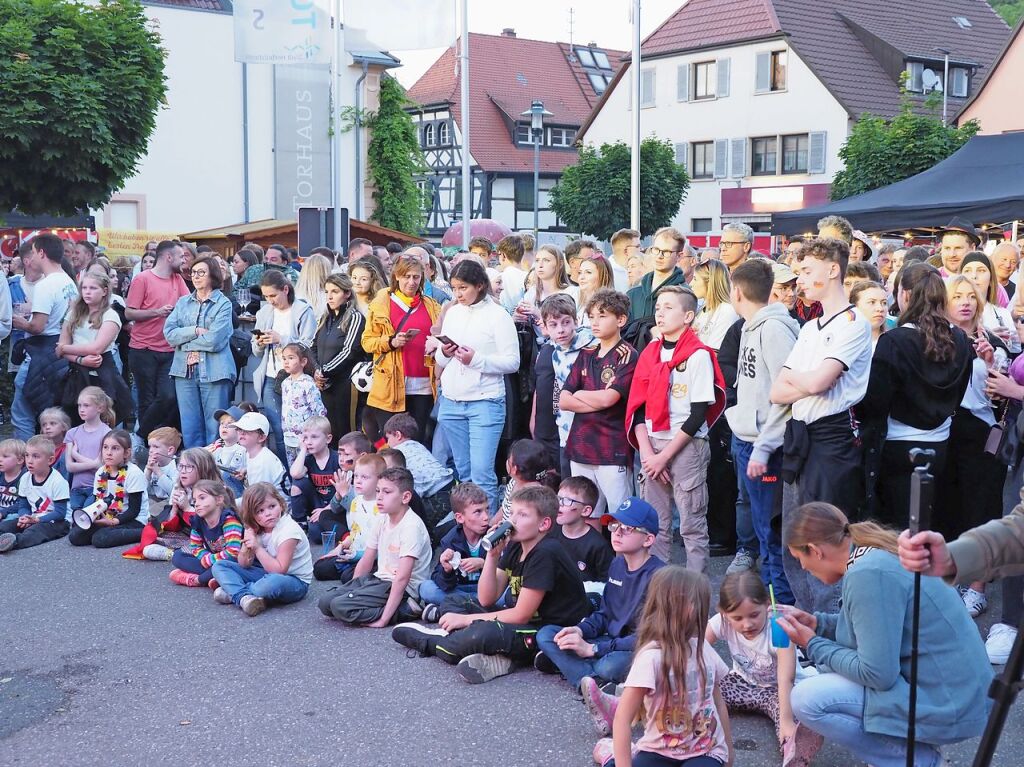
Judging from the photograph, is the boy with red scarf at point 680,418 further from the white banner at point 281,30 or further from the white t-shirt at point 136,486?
the white banner at point 281,30

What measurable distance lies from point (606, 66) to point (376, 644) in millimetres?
64276

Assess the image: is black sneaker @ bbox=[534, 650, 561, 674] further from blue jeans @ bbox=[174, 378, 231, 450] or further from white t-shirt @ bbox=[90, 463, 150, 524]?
blue jeans @ bbox=[174, 378, 231, 450]

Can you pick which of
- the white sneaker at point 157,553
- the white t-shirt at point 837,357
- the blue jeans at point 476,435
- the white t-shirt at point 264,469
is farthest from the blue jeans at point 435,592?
the white t-shirt at point 264,469

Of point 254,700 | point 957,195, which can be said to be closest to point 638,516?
point 254,700

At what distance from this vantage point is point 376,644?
21.1 ft

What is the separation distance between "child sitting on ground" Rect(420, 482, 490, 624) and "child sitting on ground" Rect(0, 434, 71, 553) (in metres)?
3.33

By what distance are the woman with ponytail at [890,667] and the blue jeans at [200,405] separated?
676cm

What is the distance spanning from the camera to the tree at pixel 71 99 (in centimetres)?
1834

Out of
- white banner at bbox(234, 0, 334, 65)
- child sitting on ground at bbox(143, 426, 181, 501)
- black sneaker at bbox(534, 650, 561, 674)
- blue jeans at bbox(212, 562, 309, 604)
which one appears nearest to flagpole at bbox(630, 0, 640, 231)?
white banner at bbox(234, 0, 334, 65)

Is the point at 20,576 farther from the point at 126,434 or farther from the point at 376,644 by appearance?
the point at 376,644

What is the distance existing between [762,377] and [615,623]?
64.5 inches

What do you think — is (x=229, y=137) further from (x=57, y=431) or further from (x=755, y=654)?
(x=755, y=654)

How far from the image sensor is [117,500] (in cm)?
878

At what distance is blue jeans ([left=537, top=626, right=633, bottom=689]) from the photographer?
5.47m
